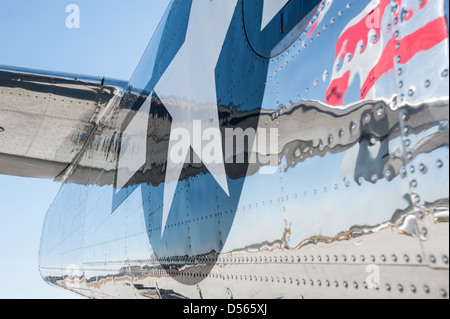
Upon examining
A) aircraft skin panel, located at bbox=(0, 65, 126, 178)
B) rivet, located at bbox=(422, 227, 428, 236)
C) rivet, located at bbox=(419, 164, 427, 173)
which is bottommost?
rivet, located at bbox=(422, 227, 428, 236)

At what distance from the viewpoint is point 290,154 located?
5.12 feet

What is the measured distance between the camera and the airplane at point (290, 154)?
1.07 meters

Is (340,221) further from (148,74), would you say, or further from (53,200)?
(53,200)

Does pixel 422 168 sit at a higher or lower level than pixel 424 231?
higher

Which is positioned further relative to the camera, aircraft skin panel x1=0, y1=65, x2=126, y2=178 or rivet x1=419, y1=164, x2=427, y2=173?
aircraft skin panel x1=0, y1=65, x2=126, y2=178

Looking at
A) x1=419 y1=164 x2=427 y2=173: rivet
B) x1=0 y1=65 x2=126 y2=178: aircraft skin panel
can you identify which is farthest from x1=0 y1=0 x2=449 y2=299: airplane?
x1=0 y1=65 x2=126 y2=178: aircraft skin panel

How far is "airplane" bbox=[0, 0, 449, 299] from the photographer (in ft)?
3.51

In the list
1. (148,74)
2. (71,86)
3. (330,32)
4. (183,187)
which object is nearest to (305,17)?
(330,32)

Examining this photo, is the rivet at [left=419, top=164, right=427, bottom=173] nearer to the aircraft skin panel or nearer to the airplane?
the airplane

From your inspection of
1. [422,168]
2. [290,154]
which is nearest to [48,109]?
[290,154]

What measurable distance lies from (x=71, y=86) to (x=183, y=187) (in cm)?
256

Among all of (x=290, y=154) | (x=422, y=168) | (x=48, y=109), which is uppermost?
(x=48, y=109)

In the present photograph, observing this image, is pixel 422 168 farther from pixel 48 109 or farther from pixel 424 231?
pixel 48 109
